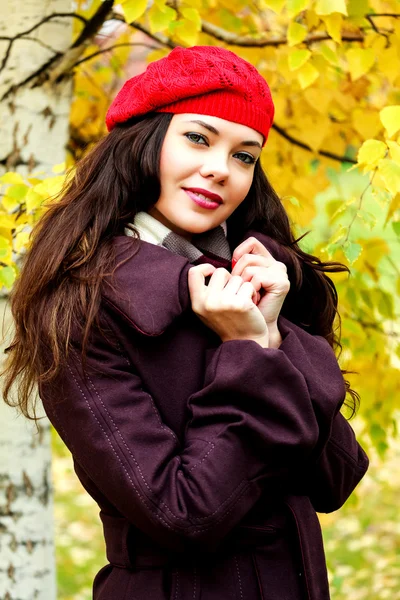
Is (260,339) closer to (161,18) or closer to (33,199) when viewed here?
(33,199)

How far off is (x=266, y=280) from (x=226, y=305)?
16cm

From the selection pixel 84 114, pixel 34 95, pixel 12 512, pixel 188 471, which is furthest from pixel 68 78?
pixel 188 471

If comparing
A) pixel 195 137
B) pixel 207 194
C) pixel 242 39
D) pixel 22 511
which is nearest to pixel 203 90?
pixel 195 137

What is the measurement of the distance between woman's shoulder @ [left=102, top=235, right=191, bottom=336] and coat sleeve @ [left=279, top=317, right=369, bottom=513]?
10.3 inches

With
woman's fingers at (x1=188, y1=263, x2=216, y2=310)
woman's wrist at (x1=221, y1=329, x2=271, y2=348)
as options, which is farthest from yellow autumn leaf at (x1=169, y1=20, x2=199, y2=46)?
woman's wrist at (x1=221, y1=329, x2=271, y2=348)

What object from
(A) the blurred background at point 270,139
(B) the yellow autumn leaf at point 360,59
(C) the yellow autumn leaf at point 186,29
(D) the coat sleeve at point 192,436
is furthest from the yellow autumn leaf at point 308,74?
(D) the coat sleeve at point 192,436

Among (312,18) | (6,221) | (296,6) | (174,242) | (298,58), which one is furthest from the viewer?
(312,18)

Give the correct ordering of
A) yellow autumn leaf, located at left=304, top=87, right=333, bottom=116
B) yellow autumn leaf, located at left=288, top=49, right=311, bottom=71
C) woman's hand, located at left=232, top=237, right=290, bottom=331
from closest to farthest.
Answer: woman's hand, located at left=232, top=237, right=290, bottom=331, yellow autumn leaf, located at left=288, top=49, right=311, bottom=71, yellow autumn leaf, located at left=304, top=87, right=333, bottom=116

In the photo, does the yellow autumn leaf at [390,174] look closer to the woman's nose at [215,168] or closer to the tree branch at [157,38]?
the woman's nose at [215,168]

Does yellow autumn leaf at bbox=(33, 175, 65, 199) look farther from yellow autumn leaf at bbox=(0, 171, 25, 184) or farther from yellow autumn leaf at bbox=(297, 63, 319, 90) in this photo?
yellow autumn leaf at bbox=(297, 63, 319, 90)

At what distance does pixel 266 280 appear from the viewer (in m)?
1.73

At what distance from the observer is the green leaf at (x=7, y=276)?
2.14m

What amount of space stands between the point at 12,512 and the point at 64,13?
1644mm

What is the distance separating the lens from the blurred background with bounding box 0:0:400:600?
227cm
